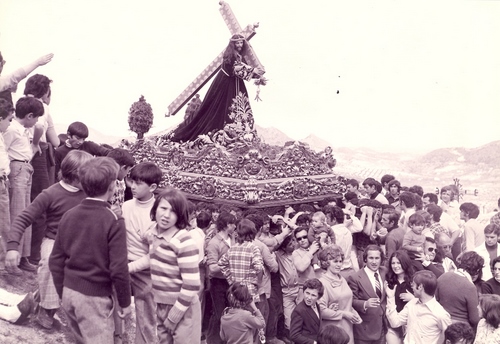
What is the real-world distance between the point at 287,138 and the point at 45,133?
10.4 m

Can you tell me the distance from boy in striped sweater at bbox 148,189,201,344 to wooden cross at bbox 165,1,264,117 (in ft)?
19.5

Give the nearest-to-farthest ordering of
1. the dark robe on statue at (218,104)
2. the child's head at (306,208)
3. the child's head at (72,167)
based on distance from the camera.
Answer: the child's head at (72,167), the child's head at (306,208), the dark robe on statue at (218,104)

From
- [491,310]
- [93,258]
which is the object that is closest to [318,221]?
[491,310]

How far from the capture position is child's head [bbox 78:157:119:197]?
2900mm

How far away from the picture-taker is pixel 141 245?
3510mm

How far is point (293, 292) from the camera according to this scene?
5.12 meters

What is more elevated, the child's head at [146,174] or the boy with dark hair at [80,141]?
the boy with dark hair at [80,141]

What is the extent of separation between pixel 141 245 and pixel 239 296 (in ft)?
3.22

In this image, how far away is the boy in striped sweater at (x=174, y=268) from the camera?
3.16 metres

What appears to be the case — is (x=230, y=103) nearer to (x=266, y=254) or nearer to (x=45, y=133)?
(x=45, y=133)

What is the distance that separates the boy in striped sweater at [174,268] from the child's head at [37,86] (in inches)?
101

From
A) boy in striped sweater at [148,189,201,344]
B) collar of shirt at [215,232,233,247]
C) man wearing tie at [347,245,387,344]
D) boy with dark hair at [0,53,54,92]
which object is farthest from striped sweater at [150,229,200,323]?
boy with dark hair at [0,53,54,92]

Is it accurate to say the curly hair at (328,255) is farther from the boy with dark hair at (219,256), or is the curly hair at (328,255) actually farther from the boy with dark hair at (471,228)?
the boy with dark hair at (471,228)

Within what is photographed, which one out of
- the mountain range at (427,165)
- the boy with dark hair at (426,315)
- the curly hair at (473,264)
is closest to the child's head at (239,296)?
the boy with dark hair at (426,315)
